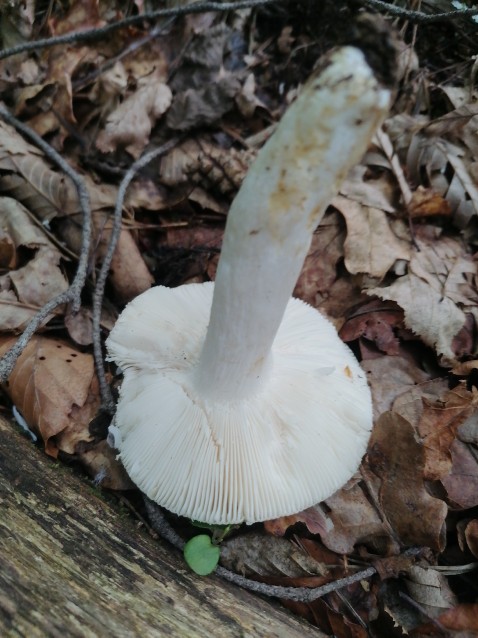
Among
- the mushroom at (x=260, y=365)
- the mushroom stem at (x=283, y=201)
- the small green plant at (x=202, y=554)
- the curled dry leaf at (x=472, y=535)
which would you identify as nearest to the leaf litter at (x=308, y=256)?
the curled dry leaf at (x=472, y=535)

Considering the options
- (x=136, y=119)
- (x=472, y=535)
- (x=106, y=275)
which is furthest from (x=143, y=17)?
(x=472, y=535)

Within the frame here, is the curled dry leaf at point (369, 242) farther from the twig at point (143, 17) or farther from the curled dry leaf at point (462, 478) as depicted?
the twig at point (143, 17)

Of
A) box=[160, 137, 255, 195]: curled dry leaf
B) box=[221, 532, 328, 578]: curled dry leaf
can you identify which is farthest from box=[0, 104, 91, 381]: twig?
box=[221, 532, 328, 578]: curled dry leaf

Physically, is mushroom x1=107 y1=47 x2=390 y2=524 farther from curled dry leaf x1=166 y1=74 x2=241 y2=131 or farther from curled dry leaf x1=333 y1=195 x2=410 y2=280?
curled dry leaf x1=166 y1=74 x2=241 y2=131

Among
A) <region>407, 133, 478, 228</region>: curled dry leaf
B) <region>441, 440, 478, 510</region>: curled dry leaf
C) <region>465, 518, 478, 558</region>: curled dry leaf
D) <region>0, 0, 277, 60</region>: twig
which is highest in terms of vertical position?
<region>0, 0, 277, 60</region>: twig

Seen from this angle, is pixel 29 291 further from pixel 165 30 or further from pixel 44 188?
pixel 165 30

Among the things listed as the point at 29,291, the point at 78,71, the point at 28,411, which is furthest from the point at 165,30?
the point at 28,411
